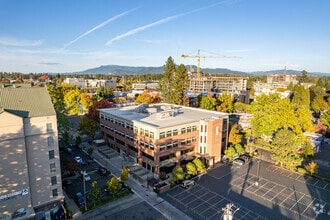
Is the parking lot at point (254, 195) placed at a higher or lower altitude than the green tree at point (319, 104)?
lower

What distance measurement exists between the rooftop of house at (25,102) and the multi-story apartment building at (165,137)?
60.5 ft

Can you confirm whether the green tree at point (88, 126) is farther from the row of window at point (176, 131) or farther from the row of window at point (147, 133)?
the row of window at point (176, 131)

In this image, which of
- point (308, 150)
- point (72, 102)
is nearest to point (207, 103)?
point (308, 150)

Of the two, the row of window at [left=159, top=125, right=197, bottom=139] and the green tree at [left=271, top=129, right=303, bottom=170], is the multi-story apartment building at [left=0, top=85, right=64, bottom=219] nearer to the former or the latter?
the row of window at [left=159, top=125, right=197, bottom=139]

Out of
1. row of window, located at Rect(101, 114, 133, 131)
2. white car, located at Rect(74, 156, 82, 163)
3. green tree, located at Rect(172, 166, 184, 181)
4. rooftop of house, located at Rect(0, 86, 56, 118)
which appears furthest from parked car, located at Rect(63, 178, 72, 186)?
green tree, located at Rect(172, 166, 184, 181)

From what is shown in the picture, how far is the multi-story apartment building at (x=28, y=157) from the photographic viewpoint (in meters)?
26.7

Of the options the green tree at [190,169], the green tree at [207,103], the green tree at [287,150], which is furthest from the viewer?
the green tree at [207,103]

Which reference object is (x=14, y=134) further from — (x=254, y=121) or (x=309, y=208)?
(x=254, y=121)

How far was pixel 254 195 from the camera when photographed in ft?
122

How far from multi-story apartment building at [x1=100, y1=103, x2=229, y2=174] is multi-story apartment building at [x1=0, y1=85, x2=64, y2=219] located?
17.2 m

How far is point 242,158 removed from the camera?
51812mm

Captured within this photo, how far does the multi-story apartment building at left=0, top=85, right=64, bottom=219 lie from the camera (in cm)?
2666

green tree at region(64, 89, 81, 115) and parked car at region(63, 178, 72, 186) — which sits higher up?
green tree at region(64, 89, 81, 115)

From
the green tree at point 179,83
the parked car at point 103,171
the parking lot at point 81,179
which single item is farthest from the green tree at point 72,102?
the parked car at point 103,171
